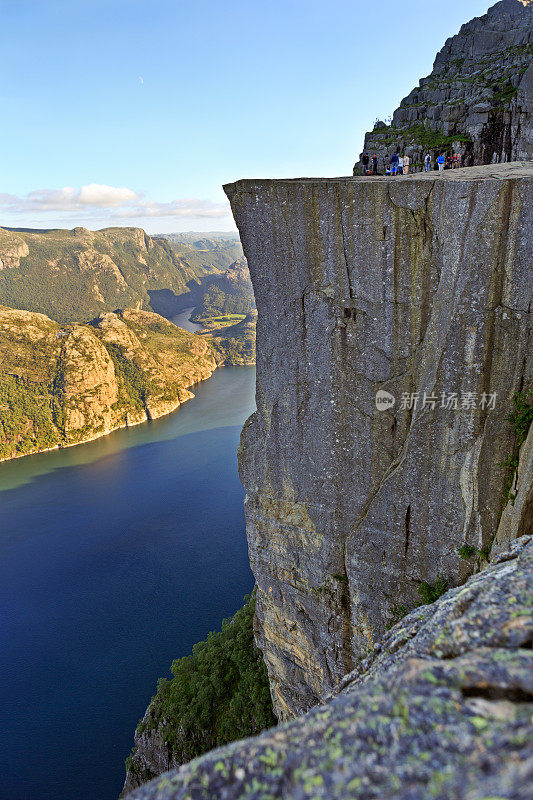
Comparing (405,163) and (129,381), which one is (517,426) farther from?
(129,381)

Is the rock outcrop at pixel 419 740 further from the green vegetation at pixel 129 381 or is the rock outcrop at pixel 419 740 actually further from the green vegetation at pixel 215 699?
the green vegetation at pixel 129 381

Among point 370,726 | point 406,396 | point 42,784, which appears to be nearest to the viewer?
point 370,726

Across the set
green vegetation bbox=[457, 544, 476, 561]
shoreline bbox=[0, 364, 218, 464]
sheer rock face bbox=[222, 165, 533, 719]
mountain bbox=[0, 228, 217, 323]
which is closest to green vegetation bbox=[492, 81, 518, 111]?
sheer rock face bbox=[222, 165, 533, 719]

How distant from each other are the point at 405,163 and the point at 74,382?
294ft

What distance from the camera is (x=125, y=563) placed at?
41688 millimetres

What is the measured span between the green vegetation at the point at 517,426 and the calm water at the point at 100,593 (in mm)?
27647

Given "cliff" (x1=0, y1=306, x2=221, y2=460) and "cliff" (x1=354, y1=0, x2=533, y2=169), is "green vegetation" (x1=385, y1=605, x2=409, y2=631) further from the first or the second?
"cliff" (x1=0, y1=306, x2=221, y2=460)

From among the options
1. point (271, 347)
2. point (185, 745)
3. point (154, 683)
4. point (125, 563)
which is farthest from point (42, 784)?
point (271, 347)

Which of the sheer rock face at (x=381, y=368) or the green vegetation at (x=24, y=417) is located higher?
the sheer rock face at (x=381, y=368)

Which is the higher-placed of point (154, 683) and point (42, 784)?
point (154, 683)

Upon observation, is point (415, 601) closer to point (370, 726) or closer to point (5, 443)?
point (370, 726)

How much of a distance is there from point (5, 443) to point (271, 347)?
82120 millimetres

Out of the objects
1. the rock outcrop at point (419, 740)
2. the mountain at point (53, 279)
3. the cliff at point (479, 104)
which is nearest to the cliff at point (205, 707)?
the rock outcrop at point (419, 740)

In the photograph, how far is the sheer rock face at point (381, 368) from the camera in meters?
8.42
